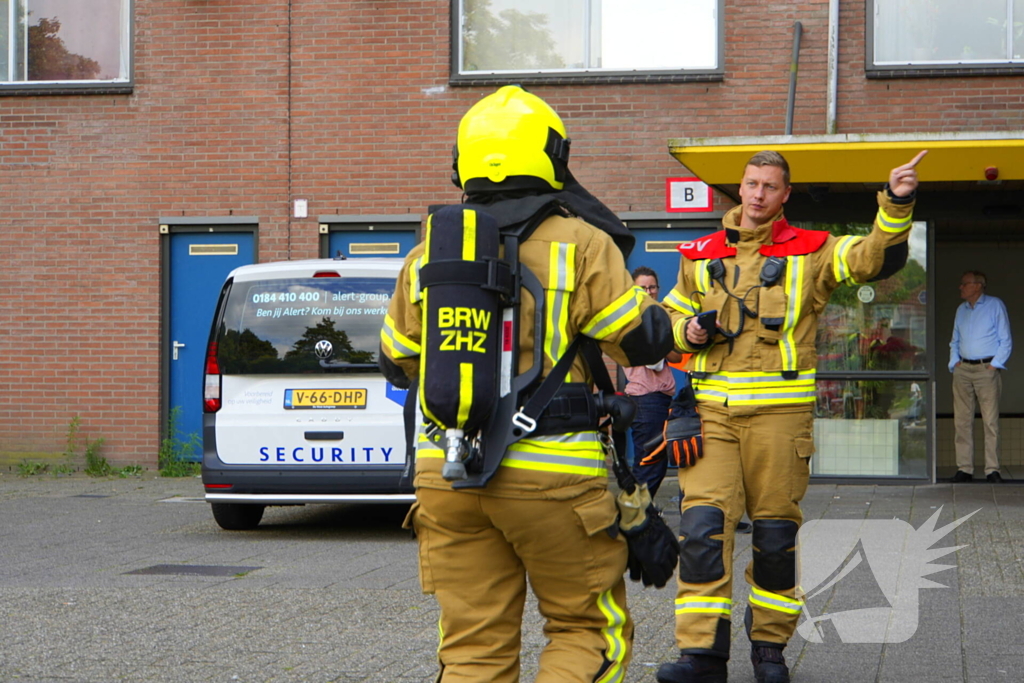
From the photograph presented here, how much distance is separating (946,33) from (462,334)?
10.1 meters

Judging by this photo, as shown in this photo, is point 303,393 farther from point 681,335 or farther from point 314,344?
point 681,335

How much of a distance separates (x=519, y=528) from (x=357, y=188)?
32.2 ft

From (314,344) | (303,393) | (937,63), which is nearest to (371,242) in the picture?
(314,344)

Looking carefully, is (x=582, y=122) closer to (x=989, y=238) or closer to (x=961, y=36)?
(x=961, y=36)

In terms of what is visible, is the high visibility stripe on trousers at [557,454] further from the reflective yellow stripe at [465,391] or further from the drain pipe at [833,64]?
the drain pipe at [833,64]

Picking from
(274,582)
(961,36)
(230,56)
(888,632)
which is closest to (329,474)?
(274,582)

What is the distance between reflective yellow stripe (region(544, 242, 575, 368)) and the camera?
3250 mm

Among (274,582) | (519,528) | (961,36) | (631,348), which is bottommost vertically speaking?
(274,582)

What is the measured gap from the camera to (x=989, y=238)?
50.1 ft

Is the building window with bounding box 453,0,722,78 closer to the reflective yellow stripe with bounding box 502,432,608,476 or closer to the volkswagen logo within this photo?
the volkswagen logo

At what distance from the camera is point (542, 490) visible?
→ 319cm

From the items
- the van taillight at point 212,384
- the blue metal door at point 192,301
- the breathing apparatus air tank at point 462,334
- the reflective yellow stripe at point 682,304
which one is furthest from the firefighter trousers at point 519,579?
the blue metal door at point 192,301

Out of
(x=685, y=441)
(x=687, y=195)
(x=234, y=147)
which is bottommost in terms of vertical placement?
→ (x=685, y=441)

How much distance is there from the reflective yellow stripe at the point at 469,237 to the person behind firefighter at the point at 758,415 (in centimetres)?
161
